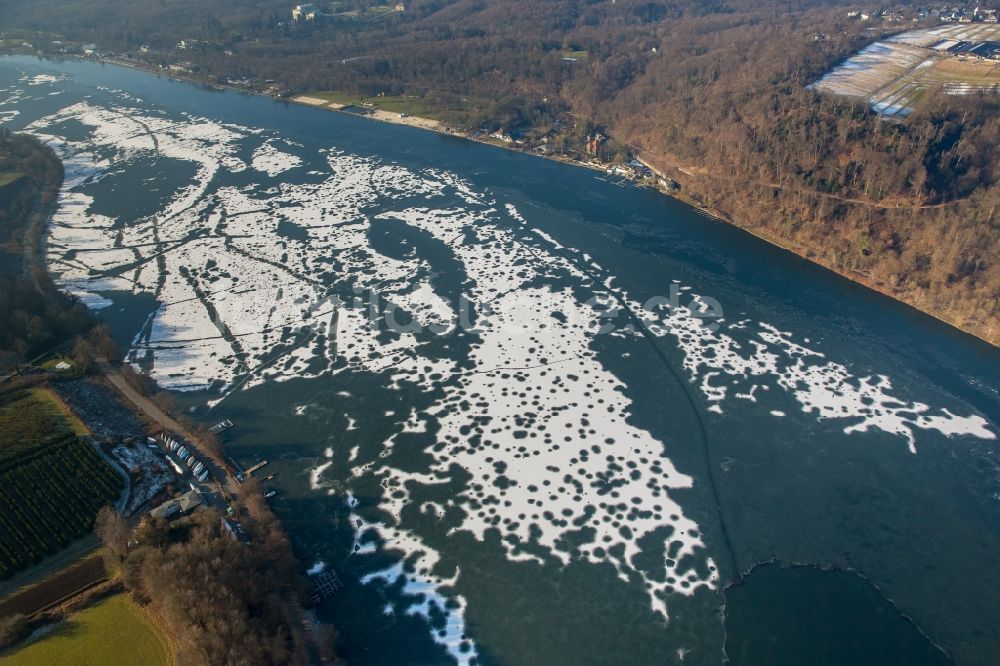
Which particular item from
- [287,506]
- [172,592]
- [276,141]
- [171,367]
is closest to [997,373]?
[287,506]

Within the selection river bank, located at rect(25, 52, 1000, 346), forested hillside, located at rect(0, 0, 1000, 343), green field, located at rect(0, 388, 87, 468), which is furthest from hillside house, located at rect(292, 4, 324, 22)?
green field, located at rect(0, 388, 87, 468)

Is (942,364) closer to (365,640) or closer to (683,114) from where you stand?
(365,640)

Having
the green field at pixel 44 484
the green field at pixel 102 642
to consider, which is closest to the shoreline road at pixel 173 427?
the green field at pixel 44 484

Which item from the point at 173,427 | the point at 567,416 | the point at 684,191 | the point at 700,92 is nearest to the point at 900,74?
the point at 700,92

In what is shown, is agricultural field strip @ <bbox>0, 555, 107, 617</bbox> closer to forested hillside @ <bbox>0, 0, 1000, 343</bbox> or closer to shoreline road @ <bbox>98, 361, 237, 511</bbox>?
shoreline road @ <bbox>98, 361, 237, 511</bbox>

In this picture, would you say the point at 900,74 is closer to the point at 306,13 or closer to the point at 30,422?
the point at 30,422

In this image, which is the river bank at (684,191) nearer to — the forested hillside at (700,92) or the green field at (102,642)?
the forested hillside at (700,92)
